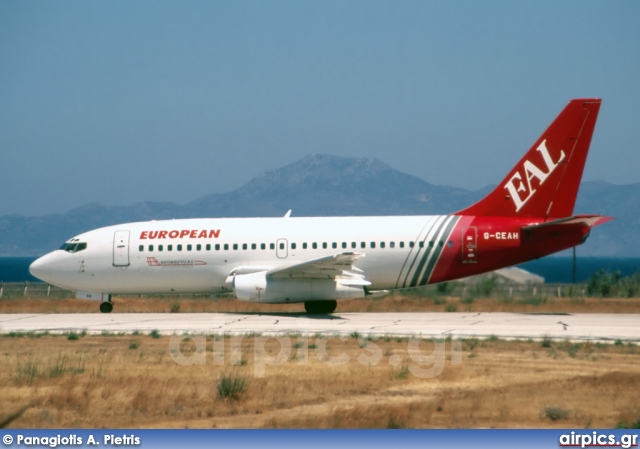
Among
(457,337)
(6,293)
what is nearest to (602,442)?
(457,337)

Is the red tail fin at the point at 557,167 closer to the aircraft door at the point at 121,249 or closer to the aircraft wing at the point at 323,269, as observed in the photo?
the aircraft wing at the point at 323,269

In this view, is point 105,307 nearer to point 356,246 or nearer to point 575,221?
point 356,246

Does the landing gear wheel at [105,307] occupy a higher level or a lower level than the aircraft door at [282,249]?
lower

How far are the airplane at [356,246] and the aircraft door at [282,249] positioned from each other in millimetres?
37

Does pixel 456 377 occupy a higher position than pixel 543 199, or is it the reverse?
pixel 543 199

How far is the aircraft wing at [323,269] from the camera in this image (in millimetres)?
29188

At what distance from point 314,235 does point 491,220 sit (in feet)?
19.7

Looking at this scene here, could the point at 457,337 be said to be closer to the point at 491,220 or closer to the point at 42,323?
the point at 491,220

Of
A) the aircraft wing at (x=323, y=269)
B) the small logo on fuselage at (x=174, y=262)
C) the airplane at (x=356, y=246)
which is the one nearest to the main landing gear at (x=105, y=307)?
the airplane at (x=356, y=246)

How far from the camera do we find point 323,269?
2992cm

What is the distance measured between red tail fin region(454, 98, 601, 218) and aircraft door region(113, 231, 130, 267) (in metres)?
11.9

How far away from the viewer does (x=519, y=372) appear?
17.7 m

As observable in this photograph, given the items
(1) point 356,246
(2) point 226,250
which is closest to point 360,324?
(1) point 356,246

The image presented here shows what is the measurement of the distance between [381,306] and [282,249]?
17.1ft
